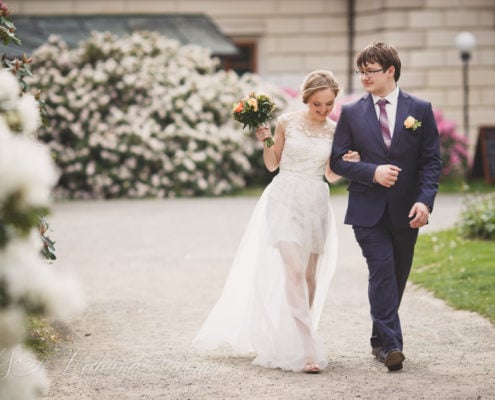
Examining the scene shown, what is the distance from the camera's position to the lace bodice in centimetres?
627

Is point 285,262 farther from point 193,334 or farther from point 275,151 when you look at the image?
point 193,334

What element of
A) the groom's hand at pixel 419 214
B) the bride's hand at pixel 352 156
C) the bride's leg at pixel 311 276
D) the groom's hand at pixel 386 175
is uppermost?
the bride's hand at pixel 352 156

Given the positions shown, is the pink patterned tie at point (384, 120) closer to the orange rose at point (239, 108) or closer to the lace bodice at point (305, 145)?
the lace bodice at point (305, 145)

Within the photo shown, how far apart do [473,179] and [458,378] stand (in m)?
14.4

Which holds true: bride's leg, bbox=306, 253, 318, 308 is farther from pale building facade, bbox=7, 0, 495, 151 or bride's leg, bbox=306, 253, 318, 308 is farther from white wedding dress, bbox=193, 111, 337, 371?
pale building facade, bbox=7, 0, 495, 151

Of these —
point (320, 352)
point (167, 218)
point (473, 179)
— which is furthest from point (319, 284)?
point (473, 179)

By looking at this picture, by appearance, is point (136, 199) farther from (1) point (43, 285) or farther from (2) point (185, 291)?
(1) point (43, 285)

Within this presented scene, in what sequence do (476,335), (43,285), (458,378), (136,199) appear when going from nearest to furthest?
(43,285) < (458,378) < (476,335) < (136,199)

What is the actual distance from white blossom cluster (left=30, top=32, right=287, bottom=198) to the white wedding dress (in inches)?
442

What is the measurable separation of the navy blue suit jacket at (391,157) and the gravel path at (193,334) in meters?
A: 0.96

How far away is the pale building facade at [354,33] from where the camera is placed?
2139cm

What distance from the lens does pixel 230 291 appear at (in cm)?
647

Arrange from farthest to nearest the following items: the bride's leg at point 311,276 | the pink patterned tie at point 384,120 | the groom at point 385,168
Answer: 1. the bride's leg at point 311,276
2. the pink patterned tie at point 384,120
3. the groom at point 385,168

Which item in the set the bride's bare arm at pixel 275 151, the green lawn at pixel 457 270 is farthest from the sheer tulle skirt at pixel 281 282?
the green lawn at pixel 457 270
